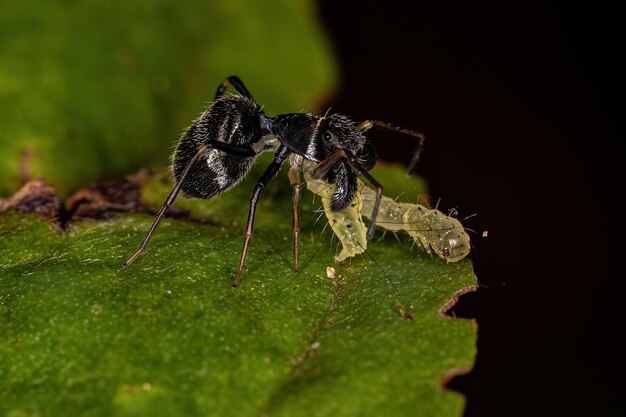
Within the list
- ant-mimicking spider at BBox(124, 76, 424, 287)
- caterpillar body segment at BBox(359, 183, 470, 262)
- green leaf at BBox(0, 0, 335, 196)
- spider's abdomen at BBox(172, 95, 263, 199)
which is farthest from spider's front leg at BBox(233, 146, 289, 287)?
green leaf at BBox(0, 0, 335, 196)

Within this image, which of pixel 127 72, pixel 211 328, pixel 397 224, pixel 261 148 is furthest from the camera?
pixel 127 72

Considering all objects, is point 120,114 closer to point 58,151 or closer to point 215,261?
point 58,151

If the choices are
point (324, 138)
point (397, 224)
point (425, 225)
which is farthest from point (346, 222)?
point (324, 138)

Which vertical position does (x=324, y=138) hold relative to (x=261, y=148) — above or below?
above

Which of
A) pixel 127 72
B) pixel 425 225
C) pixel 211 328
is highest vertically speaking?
pixel 425 225

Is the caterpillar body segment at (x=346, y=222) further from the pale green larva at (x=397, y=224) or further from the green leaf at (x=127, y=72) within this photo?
the green leaf at (x=127, y=72)

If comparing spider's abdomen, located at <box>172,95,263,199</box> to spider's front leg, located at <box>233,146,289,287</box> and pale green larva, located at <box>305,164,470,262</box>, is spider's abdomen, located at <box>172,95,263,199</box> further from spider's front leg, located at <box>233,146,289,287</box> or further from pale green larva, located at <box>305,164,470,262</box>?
pale green larva, located at <box>305,164,470,262</box>

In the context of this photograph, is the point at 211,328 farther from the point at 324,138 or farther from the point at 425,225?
the point at 324,138

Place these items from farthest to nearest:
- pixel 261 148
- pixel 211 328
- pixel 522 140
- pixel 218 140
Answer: pixel 522 140, pixel 261 148, pixel 218 140, pixel 211 328
